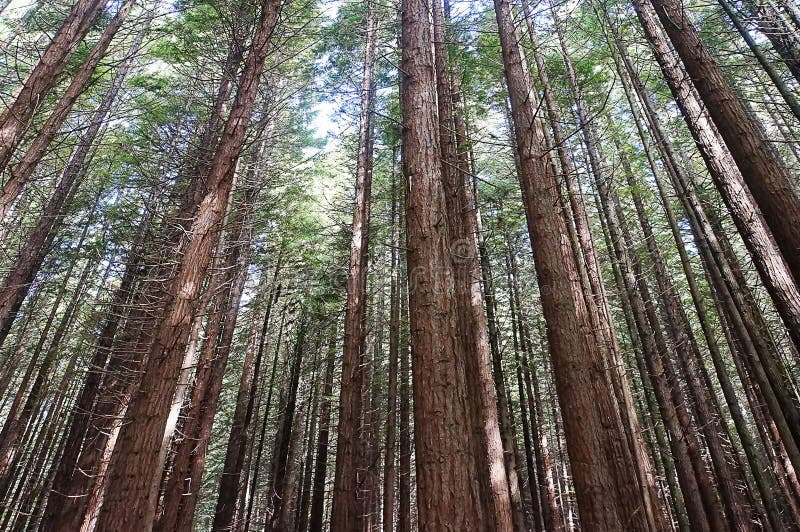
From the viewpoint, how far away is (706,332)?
802cm

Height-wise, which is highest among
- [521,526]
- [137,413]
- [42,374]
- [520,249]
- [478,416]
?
[520,249]

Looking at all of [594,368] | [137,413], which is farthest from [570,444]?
[137,413]

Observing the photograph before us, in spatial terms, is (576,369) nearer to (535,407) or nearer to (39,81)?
(39,81)

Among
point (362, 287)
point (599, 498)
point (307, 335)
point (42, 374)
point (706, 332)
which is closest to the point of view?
point (599, 498)

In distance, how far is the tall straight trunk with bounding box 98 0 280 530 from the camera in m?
4.11

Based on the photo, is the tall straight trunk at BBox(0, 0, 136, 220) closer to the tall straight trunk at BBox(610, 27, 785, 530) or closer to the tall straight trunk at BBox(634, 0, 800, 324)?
the tall straight trunk at BBox(634, 0, 800, 324)

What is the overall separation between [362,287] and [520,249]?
662cm

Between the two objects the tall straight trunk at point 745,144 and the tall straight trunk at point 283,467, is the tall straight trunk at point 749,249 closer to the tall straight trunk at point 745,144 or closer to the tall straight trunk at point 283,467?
the tall straight trunk at point 745,144

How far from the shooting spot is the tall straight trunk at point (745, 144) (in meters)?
4.19

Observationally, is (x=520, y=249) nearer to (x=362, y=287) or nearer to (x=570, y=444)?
(x=362, y=287)

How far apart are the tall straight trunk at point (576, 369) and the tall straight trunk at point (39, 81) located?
7.77 metres

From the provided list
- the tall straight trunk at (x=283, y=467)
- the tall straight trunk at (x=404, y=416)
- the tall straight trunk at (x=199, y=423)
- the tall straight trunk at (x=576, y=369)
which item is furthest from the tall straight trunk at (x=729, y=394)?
the tall straight trunk at (x=283, y=467)

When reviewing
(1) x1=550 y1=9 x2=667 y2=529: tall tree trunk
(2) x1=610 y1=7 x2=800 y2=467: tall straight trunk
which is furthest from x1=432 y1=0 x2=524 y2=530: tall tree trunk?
(2) x1=610 y1=7 x2=800 y2=467: tall straight trunk

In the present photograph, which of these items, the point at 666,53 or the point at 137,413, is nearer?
the point at 137,413
